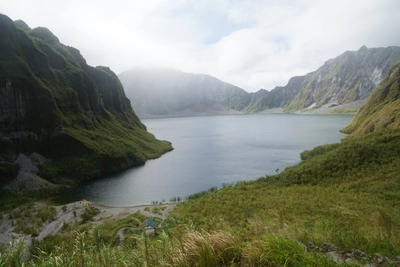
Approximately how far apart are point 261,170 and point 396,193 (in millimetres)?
29543

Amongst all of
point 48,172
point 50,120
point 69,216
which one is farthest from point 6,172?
point 69,216

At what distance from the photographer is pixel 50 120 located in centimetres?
5684

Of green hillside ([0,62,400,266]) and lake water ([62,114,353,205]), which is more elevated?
green hillside ([0,62,400,266])

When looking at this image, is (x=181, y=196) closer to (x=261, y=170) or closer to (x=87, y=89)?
(x=261, y=170)

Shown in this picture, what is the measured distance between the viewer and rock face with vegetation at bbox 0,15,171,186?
51.3 meters

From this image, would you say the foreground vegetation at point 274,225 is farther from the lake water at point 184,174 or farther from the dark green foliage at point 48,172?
the dark green foliage at point 48,172

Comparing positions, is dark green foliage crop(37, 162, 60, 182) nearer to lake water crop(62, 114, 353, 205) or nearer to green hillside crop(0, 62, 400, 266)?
lake water crop(62, 114, 353, 205)

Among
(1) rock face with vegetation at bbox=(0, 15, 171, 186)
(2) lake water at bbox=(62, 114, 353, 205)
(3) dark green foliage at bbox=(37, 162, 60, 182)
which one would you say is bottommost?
(2) lake water at bbox=(62, 114, 353, 205)

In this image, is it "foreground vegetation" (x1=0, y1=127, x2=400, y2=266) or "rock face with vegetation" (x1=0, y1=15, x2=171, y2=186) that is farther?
"rock face with vegetation" (x1=0, y1=15, x2=171, y2=186)

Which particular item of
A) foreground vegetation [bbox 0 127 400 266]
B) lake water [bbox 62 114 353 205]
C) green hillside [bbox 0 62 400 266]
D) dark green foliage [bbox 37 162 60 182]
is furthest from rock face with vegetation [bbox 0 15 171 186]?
green hillside [bbox 0 62 400 266]

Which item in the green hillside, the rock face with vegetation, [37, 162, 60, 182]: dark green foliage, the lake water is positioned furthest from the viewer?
the rock face with vegetation

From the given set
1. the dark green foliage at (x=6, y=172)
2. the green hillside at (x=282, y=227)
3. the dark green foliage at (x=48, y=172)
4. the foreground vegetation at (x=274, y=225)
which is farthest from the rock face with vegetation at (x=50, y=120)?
the green hillside at (x=282, y=227)

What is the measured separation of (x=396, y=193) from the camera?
24.1 metres

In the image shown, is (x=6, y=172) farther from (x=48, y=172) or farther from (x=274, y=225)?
(x=274, y=225)
